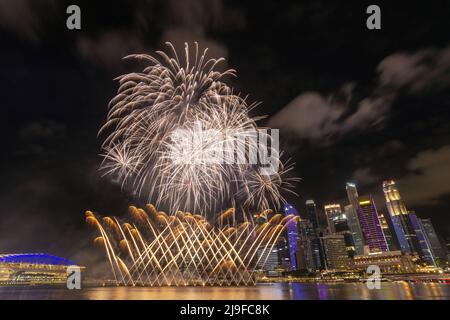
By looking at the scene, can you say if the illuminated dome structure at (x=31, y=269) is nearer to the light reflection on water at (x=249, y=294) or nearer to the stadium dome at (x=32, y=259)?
the stadium dome at (x=32, y=259)

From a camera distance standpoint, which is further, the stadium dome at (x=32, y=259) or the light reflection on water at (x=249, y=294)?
the stadium dome at (x=32, y=259)

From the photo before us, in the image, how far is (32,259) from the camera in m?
163

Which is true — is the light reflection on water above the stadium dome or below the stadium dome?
below

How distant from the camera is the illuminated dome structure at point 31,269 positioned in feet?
486

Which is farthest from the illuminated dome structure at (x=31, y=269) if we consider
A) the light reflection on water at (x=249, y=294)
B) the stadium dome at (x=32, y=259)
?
the light reflection on water at (x=249, y=294)

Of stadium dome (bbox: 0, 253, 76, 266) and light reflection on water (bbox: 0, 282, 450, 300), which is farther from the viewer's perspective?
stadium dome (bbox: 0, 253, 76, 266)

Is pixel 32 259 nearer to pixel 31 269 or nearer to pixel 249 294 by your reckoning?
pixel 31 269

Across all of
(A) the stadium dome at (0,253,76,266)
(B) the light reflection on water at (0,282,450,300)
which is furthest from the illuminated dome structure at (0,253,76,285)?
(B) the light reflection on water at (0,282,450,300)

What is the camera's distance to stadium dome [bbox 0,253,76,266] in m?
155

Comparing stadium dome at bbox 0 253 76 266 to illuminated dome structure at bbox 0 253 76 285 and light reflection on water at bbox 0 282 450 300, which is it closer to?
illuminated dome structure at bbox 0 253 76 285
